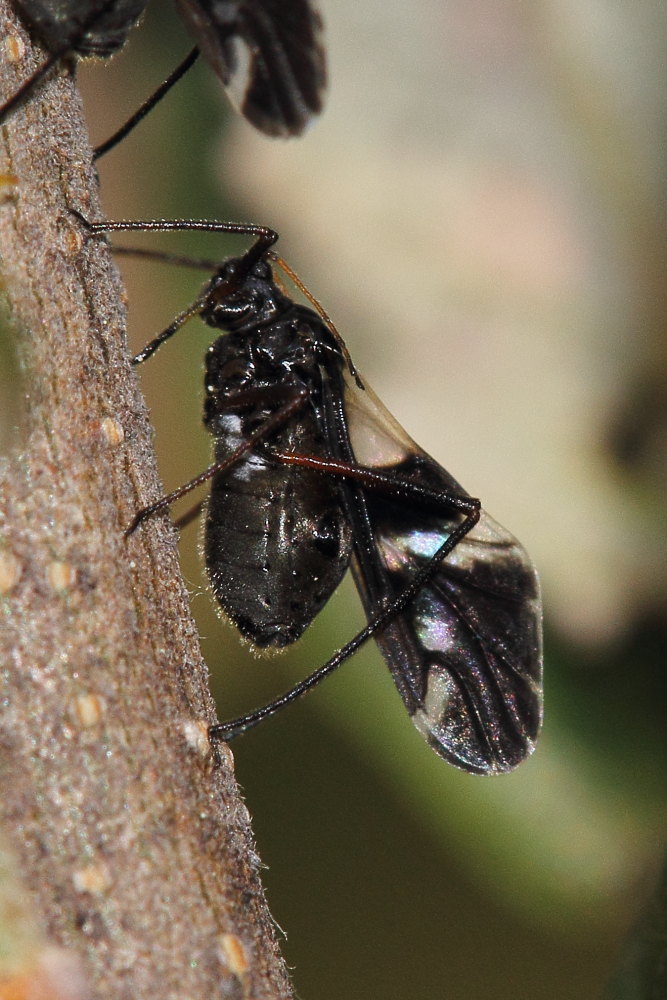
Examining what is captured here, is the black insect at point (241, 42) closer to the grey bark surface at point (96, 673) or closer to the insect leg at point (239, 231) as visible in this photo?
the grey bark surface at point (96, 673)

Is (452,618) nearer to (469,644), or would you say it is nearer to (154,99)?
(469,644)

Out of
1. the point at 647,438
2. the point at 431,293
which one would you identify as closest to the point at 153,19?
the point at 431,293

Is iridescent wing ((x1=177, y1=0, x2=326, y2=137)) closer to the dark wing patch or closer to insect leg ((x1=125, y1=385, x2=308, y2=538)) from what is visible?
insect leg ((x1=125, y1=385, x2=308, y2=538))

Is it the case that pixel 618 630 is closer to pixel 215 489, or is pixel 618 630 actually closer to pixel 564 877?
pixel 564 877

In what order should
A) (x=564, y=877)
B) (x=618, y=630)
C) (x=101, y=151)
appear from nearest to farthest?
1. (x=101, y=151)
2. (x=564, y=877)
3. (x=618, y=630)

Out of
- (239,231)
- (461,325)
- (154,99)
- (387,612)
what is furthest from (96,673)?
(461,325)

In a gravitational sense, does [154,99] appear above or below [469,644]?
above

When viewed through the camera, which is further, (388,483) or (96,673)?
(388,483)

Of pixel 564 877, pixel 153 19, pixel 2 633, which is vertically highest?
pixel 153 19
